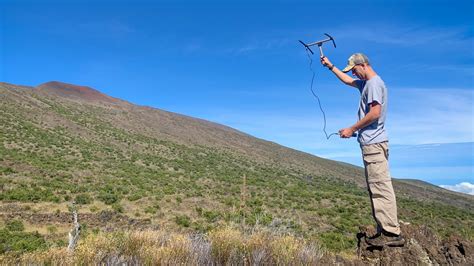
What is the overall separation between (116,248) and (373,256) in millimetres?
2928

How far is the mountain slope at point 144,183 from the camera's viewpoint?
16.1m

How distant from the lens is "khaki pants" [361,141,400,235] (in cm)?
445

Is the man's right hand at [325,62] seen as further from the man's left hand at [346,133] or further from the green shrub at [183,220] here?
the green shrub at [183,220]

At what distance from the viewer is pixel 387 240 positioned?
15.2 ft

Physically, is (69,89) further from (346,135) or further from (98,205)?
(346,135)

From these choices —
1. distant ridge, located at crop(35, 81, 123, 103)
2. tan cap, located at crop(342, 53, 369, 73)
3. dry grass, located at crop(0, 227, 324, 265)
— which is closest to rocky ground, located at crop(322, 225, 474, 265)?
dry grass, located at crop(0, 227, 324, 265)

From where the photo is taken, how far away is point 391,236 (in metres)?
4.64

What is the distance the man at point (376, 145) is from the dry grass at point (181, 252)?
85cm

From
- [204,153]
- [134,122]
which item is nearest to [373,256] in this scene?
[204,153]

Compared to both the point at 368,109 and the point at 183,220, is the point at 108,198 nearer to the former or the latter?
the point at 183,220

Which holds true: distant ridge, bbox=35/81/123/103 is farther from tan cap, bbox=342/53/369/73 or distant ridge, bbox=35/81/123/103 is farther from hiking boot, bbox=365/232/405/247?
hiking boot, bbox=365/232/405/247

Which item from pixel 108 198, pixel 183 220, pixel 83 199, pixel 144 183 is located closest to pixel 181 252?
pixel 183 220

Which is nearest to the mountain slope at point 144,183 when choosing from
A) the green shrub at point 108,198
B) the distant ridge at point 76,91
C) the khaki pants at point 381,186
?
the green shrub at point 108,198

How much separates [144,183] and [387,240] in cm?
2225
